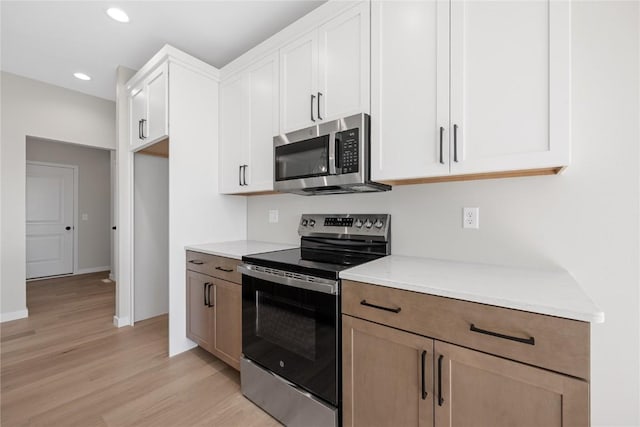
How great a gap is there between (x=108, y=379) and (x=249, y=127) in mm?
2129

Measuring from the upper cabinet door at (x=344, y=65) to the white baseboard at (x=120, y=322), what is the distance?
9.56ft

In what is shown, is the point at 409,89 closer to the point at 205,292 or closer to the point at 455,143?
the point at 455,143

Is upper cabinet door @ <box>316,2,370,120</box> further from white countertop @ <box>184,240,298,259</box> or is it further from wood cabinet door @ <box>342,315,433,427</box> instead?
wood cabinet door @ <box>342,315,433,427</box>

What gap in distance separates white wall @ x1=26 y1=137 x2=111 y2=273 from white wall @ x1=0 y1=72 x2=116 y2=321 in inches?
88.9

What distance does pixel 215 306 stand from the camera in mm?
2100

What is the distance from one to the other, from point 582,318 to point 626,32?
4.13 ft

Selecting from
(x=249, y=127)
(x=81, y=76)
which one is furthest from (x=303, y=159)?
(x=81, y=76)

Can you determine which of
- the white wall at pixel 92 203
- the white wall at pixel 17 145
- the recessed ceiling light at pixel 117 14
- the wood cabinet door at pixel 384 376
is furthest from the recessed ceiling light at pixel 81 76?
the wood cabinet door at pixel 384 376

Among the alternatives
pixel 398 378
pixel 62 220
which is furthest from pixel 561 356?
pixel 62 220

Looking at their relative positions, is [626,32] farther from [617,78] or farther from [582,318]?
[582,318]

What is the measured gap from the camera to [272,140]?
2.11 meters

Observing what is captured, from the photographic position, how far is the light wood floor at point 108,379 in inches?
63.7

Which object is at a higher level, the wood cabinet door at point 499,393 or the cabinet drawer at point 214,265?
the cabinet drawer at point 214,265

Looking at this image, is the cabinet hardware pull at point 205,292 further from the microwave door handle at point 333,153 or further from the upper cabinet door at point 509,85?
the upper cabinet door at point 509,85
